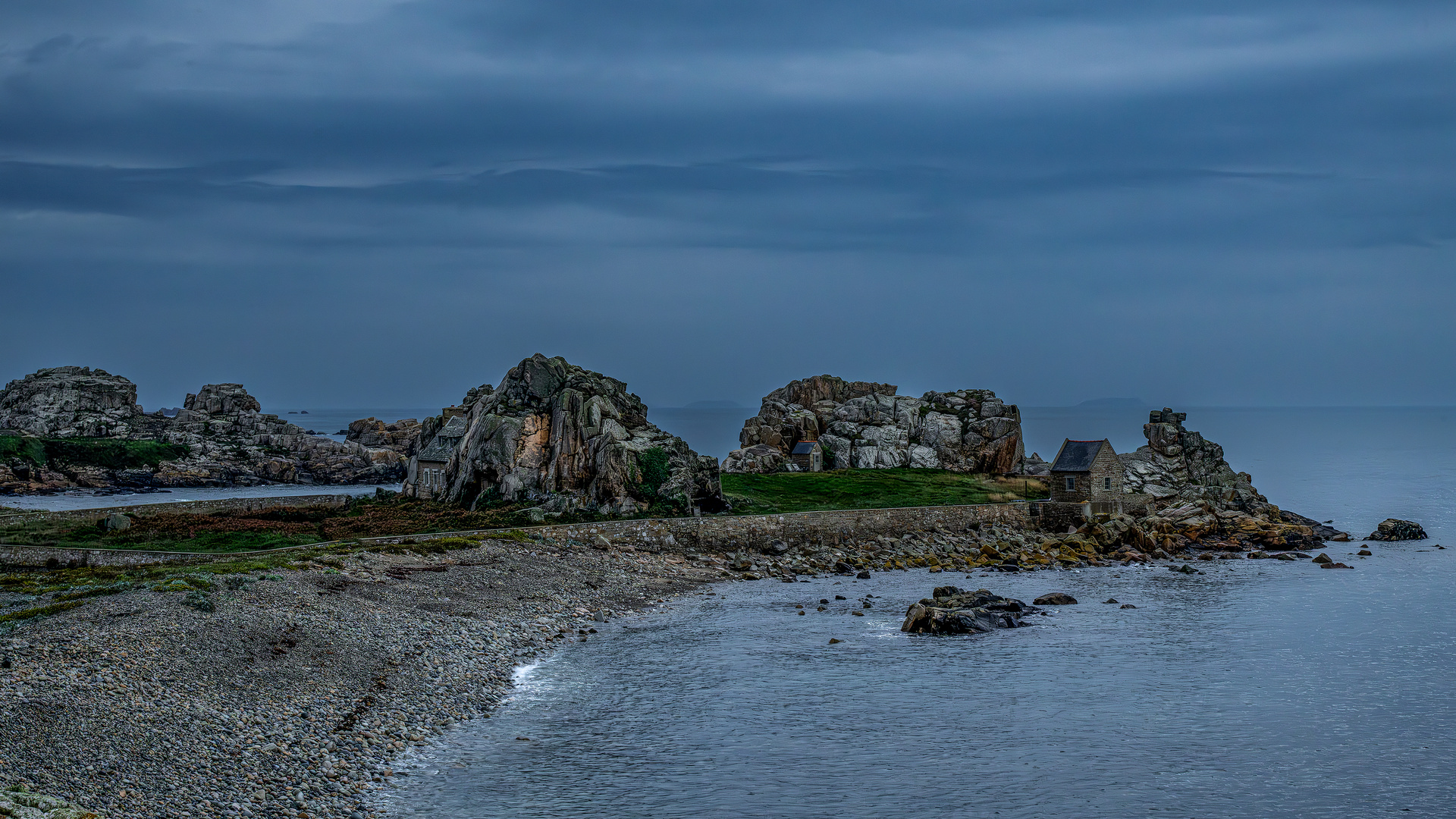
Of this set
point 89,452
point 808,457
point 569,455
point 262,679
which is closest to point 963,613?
point 262,679

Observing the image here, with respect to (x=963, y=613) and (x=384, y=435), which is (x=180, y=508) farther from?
(x=384, y=435)

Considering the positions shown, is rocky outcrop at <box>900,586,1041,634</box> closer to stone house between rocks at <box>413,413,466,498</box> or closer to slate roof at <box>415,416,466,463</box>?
stone house between rocks at <box>413,413,466,498</box>

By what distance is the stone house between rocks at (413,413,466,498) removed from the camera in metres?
75.5

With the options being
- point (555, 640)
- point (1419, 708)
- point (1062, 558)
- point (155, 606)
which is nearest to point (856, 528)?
point (1062, 558)

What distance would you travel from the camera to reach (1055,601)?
5062cm

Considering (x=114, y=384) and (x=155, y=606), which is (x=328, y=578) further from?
(x=114, y=384)

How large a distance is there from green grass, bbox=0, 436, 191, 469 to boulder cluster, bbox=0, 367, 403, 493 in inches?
32.1

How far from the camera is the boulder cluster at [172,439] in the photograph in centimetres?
13038

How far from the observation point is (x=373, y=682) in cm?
3078

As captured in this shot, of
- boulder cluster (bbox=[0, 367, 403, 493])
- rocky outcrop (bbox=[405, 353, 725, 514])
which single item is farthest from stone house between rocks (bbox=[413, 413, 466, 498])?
boulder cluster (bbox=[0, 367, 403, 493])

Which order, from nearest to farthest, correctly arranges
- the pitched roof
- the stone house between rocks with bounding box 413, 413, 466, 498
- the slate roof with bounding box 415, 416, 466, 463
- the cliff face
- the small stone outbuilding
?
the stone house between rocks with bounding box 413, 413, 466, 498 → the slate roof with bounding box 415, 416, 466, 463 → the small stone outbuilding → the pitched roof → the cliff face

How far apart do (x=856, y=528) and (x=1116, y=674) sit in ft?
106

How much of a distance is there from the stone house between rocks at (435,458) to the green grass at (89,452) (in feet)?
258

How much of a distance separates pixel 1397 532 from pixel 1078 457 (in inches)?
905
